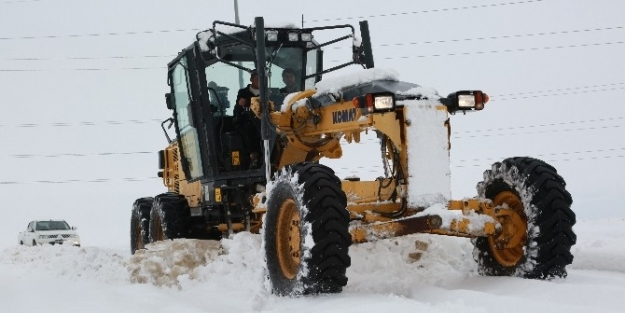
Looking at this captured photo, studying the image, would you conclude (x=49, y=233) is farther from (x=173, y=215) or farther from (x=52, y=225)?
(x=173, y=215)

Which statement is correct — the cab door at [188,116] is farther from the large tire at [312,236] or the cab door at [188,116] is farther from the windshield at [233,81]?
the large tire at [312,236]

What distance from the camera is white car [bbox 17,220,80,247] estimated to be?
26.5m

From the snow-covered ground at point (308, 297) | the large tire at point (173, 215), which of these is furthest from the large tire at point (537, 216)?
the large tire at point (173, 215)

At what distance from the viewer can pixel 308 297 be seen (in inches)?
257

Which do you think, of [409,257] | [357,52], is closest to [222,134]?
[357,52]

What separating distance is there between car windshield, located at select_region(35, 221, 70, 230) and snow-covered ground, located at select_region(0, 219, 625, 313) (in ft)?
56.1

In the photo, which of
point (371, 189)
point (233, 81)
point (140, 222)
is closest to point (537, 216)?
point (371, 189)

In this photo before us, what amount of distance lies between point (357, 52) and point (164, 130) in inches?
159

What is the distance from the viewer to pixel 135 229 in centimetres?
1330

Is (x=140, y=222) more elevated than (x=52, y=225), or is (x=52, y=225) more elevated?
(x=140, y=222)

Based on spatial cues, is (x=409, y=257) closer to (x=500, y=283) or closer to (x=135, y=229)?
(x=500, y=283)

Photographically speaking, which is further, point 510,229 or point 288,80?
point 288,80

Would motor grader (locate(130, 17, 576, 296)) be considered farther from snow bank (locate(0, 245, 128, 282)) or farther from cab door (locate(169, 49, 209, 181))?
snow bank (locate(0, 245, 128, 282))

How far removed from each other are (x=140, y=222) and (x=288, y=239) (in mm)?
6063
